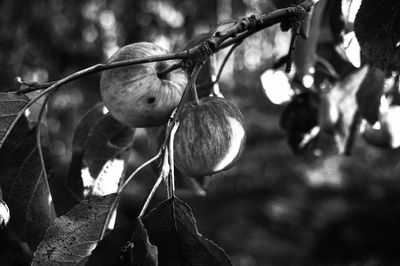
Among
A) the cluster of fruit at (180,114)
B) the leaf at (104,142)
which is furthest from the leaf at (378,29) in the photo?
the leaf at (104,142)

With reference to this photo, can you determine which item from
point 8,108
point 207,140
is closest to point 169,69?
point 207,140

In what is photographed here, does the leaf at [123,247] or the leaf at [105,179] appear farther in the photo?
the leaf at [105,179]

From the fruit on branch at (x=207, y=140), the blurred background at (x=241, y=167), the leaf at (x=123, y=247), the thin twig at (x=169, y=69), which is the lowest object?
the leaf at (x=123, y=247)

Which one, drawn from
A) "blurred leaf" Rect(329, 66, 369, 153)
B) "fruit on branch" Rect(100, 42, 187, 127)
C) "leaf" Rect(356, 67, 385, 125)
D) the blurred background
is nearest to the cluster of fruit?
"fruit on branch" Rect(100, 42, 187, 127)

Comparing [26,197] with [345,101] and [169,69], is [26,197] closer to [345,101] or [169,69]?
[169,69]

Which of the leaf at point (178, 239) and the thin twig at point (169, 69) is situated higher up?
the thin twig at point (169, 69)

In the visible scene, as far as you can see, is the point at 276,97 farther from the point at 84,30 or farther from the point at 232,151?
the point at 84,30

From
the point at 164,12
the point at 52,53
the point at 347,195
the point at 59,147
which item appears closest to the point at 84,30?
the point at 52,53

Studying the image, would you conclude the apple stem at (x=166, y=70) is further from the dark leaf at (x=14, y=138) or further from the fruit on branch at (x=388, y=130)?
the fruit on branch at (x=388, y=130)
